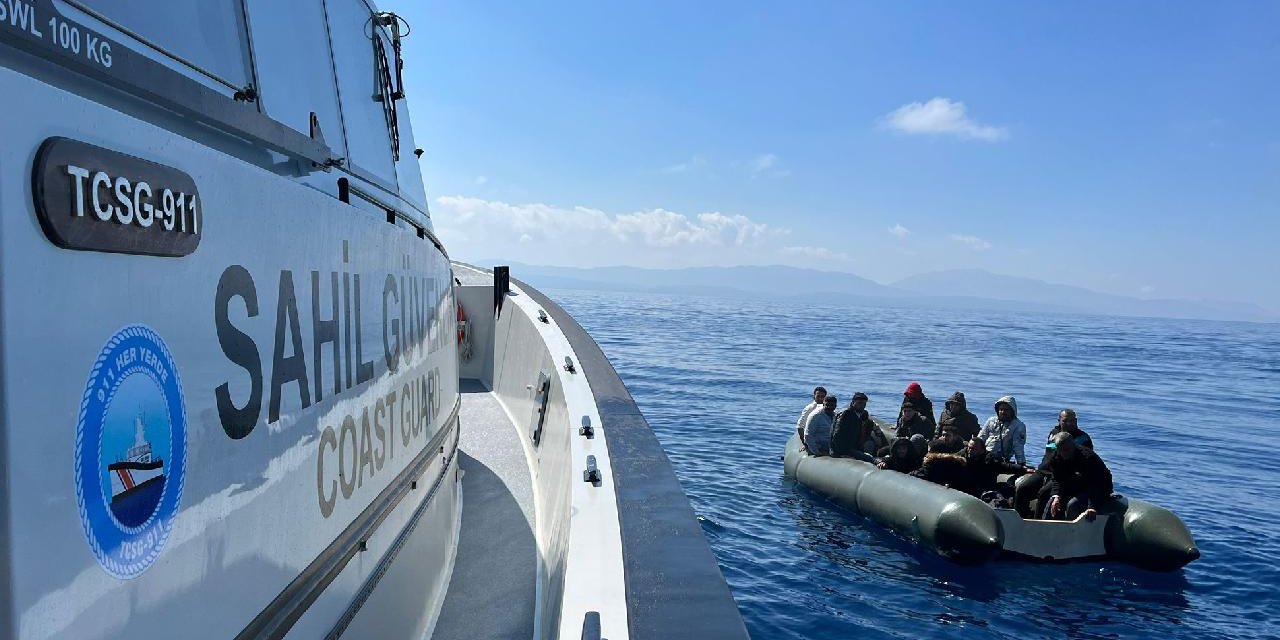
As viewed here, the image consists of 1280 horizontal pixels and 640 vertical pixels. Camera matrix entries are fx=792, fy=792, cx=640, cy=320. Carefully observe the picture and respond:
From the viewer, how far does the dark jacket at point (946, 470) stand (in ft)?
38.0

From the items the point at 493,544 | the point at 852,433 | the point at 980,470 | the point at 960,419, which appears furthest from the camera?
the point at 852,433

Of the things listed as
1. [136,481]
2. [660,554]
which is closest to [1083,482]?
[660,554]

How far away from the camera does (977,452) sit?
11500 millimetres

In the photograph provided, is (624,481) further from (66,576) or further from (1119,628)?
(1119,628)

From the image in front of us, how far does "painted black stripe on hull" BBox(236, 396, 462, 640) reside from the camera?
1.98m

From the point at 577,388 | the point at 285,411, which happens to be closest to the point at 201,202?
the point at 285,411

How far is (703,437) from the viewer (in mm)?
19625

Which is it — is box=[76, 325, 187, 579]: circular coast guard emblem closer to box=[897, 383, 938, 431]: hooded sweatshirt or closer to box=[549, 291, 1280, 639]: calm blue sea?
box=[549, 291, 1280, 639]: calm blue sea

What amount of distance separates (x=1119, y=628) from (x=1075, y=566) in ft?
5.02

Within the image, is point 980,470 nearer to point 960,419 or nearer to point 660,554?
point 960,419

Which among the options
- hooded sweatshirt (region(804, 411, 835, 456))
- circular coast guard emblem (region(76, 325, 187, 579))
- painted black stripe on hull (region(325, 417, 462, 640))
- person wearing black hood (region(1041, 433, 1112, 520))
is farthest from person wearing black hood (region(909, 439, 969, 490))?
circular coast guard emblem (region(76, 325, 187, 579))

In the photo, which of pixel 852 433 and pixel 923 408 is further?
pixel 852 433

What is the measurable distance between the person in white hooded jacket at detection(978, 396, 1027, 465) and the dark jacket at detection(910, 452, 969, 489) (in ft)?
1.76

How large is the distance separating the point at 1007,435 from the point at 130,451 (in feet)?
41.4
